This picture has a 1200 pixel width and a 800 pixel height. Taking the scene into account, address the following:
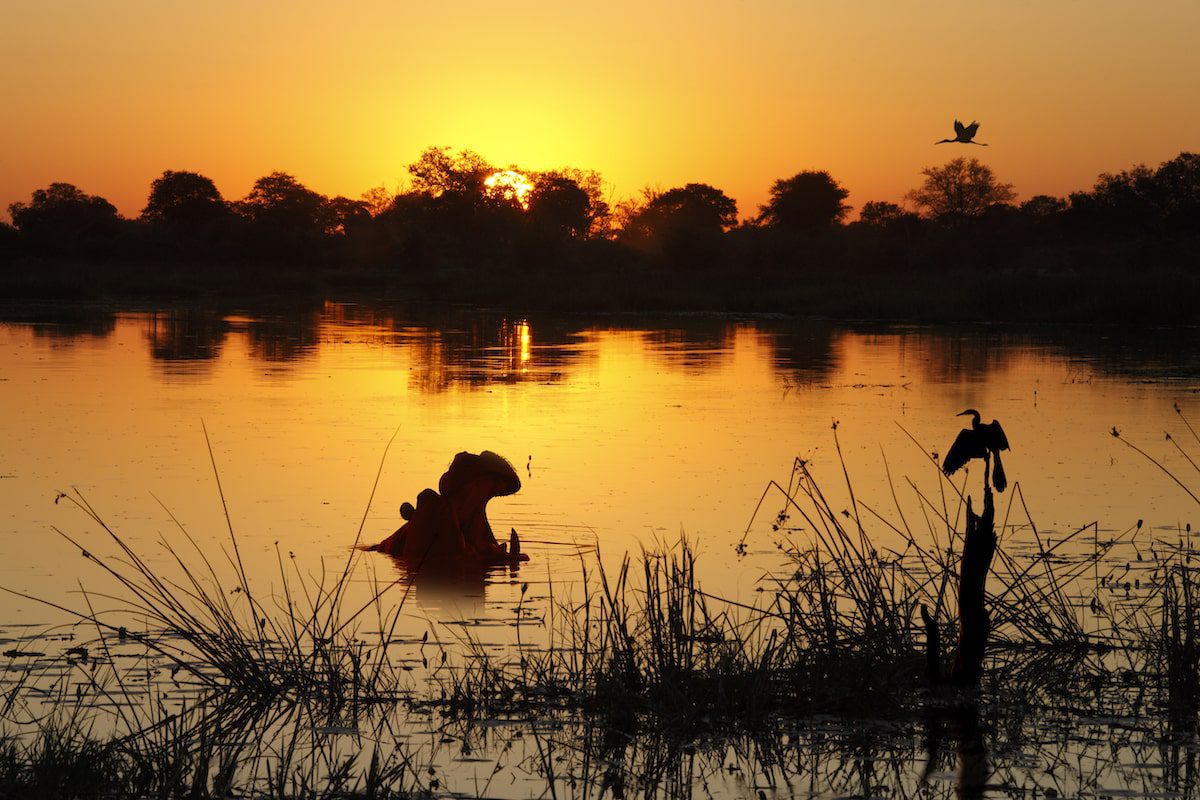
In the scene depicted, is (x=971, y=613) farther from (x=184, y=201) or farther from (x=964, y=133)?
(x=184, y=201)

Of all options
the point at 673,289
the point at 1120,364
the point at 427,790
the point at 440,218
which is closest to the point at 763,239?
the point at 673,289

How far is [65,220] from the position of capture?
101 m

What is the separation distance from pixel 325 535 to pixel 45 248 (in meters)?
66.5

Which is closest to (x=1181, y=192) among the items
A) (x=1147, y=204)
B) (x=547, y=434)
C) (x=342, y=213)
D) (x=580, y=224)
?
(x=1147, y=204)

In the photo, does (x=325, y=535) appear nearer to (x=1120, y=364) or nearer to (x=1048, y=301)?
(x=1120, y=364)

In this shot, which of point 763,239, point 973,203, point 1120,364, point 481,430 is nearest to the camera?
point 481,430

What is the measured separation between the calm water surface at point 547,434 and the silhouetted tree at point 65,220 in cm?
4363

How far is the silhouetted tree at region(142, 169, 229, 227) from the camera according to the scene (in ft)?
294

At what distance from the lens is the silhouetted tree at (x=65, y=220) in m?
71.0

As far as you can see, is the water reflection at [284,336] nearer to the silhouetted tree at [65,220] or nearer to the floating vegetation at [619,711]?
the floating vegetation at [619,711]

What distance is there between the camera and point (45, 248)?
69875 millimetres

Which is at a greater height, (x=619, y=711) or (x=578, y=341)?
(x=578, y=341)

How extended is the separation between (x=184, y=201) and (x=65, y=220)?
1581cm

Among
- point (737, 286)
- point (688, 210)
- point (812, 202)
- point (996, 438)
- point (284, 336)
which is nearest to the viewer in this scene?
point (996, 438)
